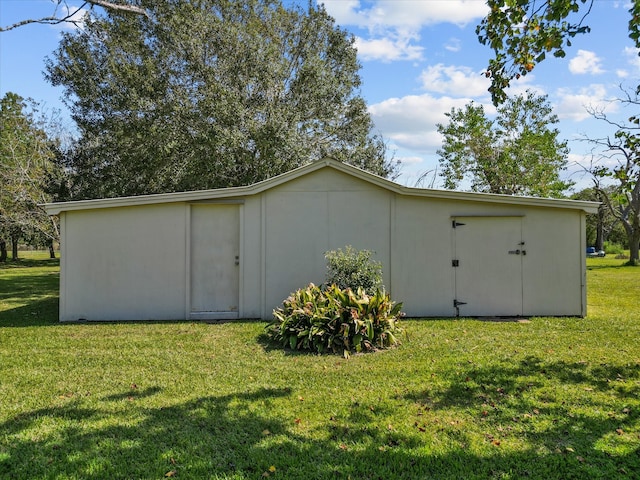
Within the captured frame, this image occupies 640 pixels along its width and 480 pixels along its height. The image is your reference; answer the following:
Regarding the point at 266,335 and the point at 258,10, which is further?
the point at 258,10

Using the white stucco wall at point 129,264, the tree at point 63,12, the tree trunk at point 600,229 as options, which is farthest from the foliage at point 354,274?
the tree trunk at point 600,229

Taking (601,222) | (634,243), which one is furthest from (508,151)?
(601,222)

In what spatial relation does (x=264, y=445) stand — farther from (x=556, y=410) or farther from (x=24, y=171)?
(x=24, y=171)

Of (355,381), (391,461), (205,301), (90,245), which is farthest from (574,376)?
(90,245)

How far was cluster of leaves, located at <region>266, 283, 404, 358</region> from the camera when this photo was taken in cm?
579

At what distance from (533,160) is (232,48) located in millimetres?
13493

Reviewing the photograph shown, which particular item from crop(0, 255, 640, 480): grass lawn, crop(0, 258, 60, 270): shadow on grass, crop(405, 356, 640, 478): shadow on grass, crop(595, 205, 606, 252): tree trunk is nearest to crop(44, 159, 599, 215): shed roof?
crop(0, 255, 640, 480): grass lawn

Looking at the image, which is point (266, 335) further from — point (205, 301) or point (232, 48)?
point (232, 48)

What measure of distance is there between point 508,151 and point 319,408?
719 inches

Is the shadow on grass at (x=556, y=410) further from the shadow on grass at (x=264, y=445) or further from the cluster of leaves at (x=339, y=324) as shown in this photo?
the cluster of leaves at (x=339, y=324)

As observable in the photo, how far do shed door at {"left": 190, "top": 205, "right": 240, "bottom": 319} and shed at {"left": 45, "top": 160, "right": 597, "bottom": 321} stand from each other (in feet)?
0.49

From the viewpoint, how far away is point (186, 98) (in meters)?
12.9

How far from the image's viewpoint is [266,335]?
21.8ft

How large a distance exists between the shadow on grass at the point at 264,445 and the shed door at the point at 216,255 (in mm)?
4133
